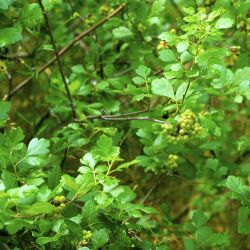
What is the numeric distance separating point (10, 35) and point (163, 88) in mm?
454

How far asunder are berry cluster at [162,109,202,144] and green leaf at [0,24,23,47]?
1.56 ft

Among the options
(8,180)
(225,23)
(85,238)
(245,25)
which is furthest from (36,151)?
(245,25)

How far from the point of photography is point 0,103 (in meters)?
1.50

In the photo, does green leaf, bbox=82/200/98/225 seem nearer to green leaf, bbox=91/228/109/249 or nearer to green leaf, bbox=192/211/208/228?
green leaf, bbox=91/228/109/249

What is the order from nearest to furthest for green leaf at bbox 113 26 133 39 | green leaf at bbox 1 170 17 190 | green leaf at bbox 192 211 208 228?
green leaf at bbox 1 170 17 190 < green leaf at bbox 192 211 208 228 < green leaf at bbox 113 26 133 39

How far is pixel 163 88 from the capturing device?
144cm

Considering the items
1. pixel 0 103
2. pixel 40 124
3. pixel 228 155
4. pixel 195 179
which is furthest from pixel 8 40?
pixel 228 155

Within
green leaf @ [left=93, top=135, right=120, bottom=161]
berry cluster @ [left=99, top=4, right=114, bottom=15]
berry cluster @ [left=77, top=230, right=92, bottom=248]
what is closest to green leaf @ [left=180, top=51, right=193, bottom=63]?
green leaf @ [left=93, top=135, right=120, bottom=161]

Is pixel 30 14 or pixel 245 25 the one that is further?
pixel 245 25

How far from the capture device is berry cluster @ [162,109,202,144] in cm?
135

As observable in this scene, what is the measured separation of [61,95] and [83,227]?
0.75m

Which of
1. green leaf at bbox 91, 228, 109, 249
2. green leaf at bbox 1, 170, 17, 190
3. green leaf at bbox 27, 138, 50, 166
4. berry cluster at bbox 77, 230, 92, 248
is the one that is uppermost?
green leaf at bbox 1, 170, 17, 190

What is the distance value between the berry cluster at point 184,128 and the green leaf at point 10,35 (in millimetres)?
477

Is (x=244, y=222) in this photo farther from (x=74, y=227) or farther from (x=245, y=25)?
(x=245, y=25)
